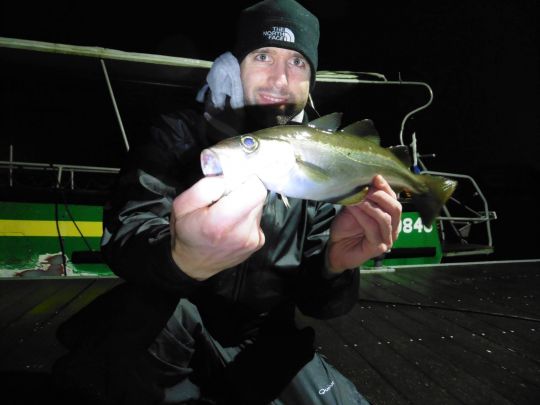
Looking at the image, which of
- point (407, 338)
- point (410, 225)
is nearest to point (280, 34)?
point (407, 338)

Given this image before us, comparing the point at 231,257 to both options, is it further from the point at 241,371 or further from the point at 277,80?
the point at 277,80

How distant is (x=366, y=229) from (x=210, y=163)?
884 millimetres

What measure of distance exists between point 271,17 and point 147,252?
1957mm

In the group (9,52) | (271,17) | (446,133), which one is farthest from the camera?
(446,133)

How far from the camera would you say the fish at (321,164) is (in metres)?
1.16

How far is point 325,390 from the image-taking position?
6.19 ft

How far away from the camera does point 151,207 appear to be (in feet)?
5.38

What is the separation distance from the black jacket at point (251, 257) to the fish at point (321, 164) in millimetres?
593

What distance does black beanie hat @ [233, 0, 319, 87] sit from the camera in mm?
2301

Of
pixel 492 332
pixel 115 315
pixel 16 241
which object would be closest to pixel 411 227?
pixel 492 332

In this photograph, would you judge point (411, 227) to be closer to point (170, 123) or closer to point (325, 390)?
point (325, 390)

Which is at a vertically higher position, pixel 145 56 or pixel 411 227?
pixel 145 56

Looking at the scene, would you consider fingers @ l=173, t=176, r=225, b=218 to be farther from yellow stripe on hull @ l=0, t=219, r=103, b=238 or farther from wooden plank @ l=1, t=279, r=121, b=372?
yellow stripe on hull @ l=0, t=219, r=103, b=238

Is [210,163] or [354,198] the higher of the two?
[210,163]
